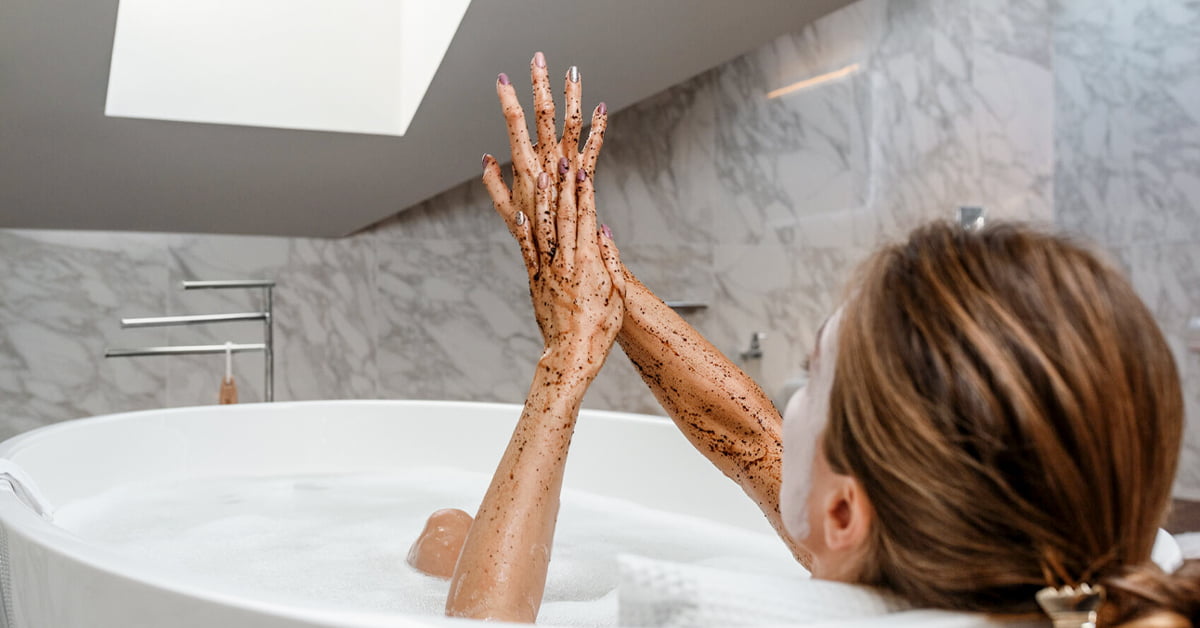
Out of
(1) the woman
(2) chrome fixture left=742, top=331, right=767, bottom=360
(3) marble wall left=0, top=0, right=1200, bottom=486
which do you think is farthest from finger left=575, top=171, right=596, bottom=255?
(2) chrome fixture left=742, top=331, right=767, bottom=360

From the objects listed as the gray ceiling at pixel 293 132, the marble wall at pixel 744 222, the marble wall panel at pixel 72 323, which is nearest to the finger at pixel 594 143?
the gray ceiling at pixel 293 132

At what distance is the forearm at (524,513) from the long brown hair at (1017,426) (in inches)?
14.7

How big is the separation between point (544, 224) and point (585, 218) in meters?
0.04

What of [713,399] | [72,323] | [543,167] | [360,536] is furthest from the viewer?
[72,323]

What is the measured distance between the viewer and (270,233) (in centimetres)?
346

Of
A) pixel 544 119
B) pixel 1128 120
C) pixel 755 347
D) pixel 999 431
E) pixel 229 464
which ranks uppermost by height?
pixel 1128 120

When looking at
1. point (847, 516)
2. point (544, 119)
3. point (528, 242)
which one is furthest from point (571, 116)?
point (847, 516)

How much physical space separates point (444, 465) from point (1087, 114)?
7.02 ft

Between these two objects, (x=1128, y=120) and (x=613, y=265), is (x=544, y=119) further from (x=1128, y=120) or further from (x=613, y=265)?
(x=1128, y=120)

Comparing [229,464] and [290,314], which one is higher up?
[290,314]

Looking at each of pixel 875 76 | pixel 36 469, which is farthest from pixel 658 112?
pixel 36 469

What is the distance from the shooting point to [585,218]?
0.96 metres

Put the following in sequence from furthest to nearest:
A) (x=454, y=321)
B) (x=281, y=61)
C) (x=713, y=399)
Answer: (x=454, y=321)
(x=281, y=61)
(x=713, y=399)

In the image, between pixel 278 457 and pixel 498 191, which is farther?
pixel 278 457
